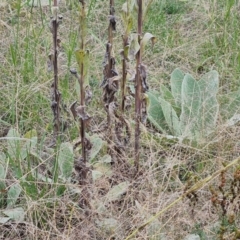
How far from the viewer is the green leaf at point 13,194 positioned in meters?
2.14

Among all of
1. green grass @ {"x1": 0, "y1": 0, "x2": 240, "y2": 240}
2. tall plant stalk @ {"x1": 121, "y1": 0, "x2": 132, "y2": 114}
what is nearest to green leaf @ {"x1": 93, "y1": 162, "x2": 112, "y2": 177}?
green grass @ {"x1": 0, "y1": 0, "x2": 240, "y2": 240}

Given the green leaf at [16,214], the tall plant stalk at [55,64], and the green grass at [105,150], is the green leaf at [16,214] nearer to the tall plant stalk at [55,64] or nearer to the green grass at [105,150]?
the green grass at [105,150]

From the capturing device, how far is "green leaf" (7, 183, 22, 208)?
84.4 inches

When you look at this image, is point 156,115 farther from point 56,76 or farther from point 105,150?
point 56,76

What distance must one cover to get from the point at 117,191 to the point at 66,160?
241 millimetres

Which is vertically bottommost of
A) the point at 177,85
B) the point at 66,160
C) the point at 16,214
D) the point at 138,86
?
the point at 16,214

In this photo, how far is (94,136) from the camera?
7.77 ft

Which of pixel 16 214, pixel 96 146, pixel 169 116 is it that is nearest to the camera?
pixel 16 214

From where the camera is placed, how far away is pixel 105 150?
240 cm

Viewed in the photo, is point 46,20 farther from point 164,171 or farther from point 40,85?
point 164,171

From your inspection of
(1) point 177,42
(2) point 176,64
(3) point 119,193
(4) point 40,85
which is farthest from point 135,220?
(1) point 177,42

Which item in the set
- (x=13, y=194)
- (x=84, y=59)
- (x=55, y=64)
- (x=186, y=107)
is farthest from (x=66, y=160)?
(x=186, y=107)

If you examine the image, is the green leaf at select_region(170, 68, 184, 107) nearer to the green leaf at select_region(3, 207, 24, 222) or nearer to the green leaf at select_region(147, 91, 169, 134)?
the green leaf at select_region(147, 91, 169, 134)

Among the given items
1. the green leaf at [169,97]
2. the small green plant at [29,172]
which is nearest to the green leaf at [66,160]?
the small green plant at [29,172]
